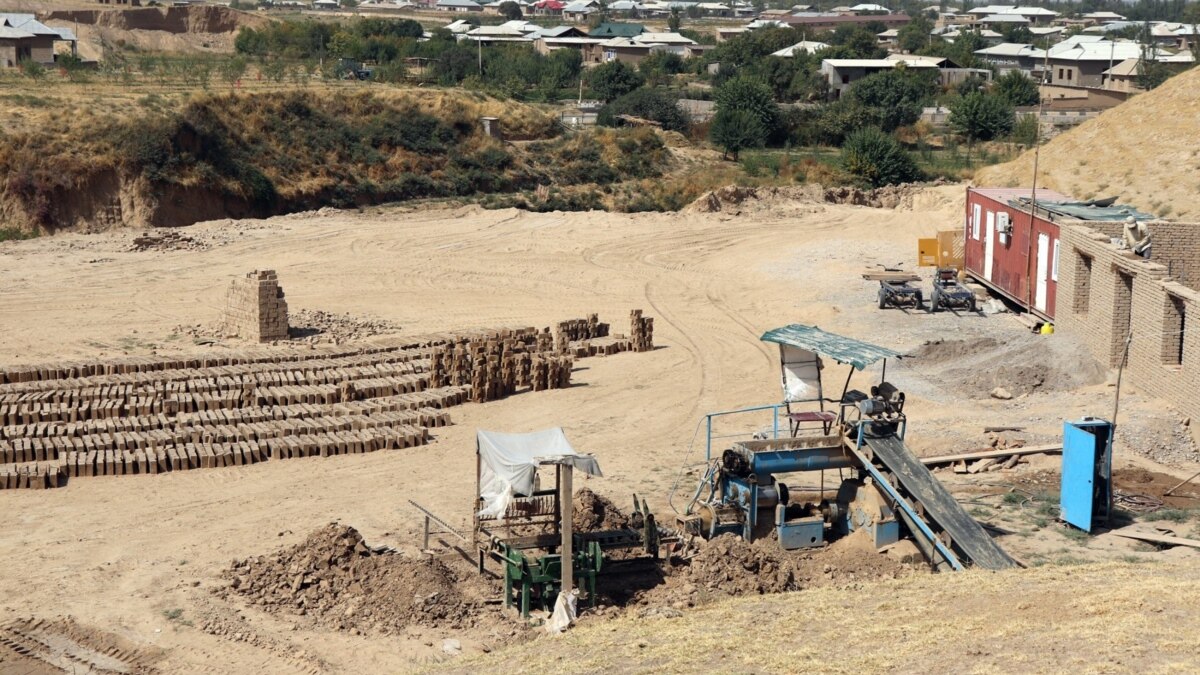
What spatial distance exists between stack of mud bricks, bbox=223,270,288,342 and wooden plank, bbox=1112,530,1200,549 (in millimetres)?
18022

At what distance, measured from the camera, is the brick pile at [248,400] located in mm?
22500

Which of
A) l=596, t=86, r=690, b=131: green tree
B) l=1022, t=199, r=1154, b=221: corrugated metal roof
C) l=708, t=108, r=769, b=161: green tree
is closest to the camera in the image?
l=1022, t=199, r=1154, b=221: corrugated metal roof

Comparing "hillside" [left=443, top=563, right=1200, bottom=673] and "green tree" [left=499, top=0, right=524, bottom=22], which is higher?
"green tree" [left=499, top=0, right=524, bottom=22]

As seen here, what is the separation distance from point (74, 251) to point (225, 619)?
25.9 m

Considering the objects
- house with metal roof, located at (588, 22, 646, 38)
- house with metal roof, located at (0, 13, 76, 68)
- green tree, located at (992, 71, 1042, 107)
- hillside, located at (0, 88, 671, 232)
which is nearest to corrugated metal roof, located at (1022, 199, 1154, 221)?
hillside, located at (0, 88, 671, 232)

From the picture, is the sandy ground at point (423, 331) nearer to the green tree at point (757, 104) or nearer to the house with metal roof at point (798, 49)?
the green tree at point (757, 104)

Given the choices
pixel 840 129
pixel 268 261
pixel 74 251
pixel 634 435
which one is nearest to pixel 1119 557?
pixel 634 435

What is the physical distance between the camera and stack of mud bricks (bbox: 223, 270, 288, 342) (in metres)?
30.3

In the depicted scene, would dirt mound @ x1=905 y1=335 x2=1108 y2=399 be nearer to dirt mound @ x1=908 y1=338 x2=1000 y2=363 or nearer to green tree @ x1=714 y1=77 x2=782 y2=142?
dirt mound @ x1=908 y1=338 x2=1000 y2=363

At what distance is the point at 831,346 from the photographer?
19578mm

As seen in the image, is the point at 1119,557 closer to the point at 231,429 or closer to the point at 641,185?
the point at 231,429

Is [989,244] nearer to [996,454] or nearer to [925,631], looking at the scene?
[996,454]

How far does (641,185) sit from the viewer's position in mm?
53812

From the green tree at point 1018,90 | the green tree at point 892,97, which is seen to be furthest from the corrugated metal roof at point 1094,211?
the green tree at point 1018,90
